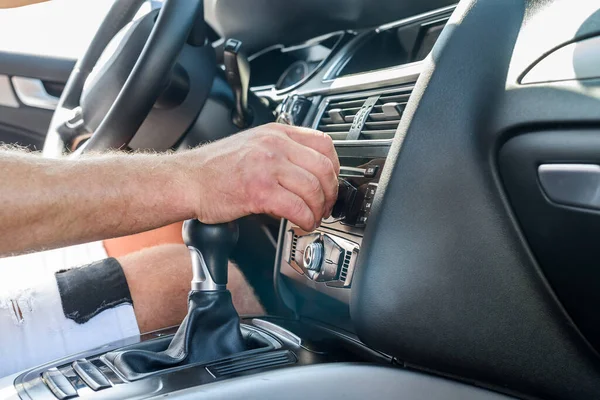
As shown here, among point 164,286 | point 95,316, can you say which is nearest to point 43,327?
point 95,316

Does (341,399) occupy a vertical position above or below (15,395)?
above

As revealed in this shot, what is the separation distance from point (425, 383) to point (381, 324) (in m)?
0.10

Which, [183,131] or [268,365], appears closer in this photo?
[268,365]

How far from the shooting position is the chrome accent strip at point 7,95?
222cm

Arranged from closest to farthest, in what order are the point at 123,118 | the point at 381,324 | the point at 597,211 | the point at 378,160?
the point at 597,211
the point at 381,324
the point at 378,160
the point at 123,118

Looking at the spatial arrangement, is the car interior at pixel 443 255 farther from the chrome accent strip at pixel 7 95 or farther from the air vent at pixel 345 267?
the chrome accent strip at pixel 7 95

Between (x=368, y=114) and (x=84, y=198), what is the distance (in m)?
0.40

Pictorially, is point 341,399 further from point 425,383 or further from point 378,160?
point 378,160

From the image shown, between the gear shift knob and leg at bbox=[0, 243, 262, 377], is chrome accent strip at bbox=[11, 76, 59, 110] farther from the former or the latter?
the gear shift knob

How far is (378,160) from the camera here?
2.85 ft

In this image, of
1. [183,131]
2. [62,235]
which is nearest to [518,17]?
[62,235]

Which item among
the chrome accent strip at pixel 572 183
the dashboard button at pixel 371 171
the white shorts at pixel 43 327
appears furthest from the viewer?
the white shorts at pixel 43 327

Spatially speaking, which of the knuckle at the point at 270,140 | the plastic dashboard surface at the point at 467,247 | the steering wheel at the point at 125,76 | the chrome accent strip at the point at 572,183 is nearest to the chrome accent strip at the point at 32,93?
the steering wheel at the point at 125,76

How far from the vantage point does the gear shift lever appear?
0.83m
